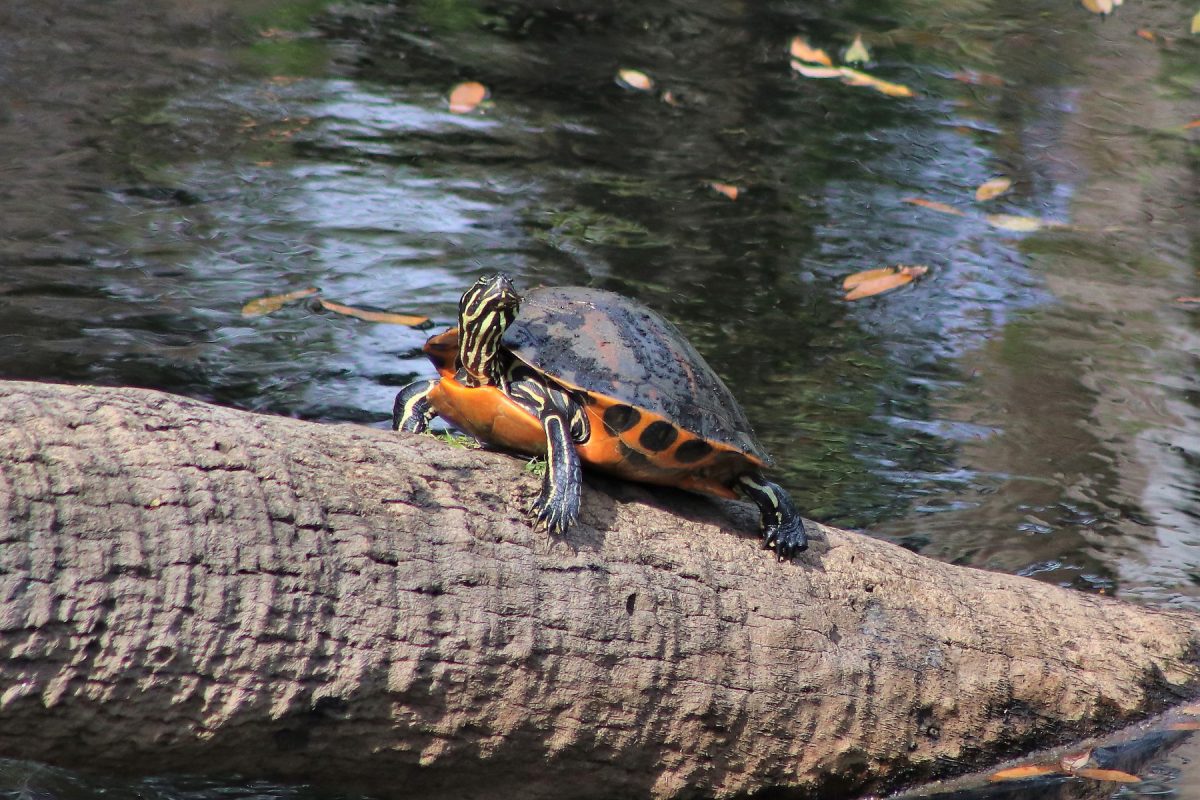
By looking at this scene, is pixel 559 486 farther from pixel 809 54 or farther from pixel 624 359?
pixel 809 54

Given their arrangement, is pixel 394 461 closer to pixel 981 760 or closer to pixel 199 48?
pixel 981 760

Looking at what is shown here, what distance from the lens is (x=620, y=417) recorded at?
10.8 ft

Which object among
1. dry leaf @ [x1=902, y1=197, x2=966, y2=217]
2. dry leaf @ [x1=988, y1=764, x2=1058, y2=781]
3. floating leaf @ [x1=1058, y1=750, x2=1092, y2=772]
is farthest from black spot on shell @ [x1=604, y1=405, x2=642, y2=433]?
dry leaf @ [x1=902, y1=197, x2=966, y2=217]

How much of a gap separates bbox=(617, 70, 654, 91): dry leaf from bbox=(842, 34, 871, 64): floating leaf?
194 cm

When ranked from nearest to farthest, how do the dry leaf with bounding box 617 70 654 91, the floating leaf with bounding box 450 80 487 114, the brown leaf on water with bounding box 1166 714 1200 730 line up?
the brown leaf on water with bounding box 1166 714 1200 730 < the floating leaf with bounding box 450 80 487 114 < the dry leaf with bounding box 617 70 654 91

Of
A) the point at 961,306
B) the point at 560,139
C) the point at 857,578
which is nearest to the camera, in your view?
the point at 857,578

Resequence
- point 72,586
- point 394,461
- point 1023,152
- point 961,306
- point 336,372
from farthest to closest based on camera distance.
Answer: point 1023,152 → point 961,306 → point 336,372 → point 394,461 → point 72,586

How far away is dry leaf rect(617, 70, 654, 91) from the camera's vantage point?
31.4 ft

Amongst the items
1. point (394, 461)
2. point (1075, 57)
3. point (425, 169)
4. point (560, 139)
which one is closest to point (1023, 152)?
point (1075, 57)

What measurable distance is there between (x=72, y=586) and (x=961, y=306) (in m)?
5.73

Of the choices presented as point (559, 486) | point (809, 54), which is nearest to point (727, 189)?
point (809, 54)

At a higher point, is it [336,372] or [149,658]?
[149,658]

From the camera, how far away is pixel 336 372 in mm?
5547

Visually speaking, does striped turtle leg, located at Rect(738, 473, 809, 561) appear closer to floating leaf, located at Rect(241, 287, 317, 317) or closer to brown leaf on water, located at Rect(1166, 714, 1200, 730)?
brown leaf on water, located at Rect(1166, 714, 1200, 730)
